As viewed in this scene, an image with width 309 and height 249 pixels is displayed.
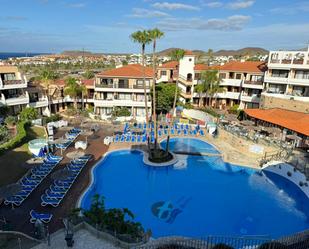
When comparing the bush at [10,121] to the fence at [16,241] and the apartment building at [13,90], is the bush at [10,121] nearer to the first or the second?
the apartment building at [13,90]

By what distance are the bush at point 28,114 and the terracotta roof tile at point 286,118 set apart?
31.5 m

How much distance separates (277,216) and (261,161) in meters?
8.89

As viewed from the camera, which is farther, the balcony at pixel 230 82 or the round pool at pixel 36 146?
the balcony at pixel 230 82

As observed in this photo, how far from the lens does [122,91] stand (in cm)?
4303

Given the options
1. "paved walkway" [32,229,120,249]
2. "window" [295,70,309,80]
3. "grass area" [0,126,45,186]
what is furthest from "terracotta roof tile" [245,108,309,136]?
"grass area" [0,126,45,186]

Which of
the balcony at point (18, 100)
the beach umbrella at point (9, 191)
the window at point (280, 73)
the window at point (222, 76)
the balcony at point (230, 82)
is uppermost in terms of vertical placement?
the window at point (280, 73)

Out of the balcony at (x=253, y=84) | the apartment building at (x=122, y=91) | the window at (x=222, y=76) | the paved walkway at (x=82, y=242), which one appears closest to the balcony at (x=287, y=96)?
the balcony at (x=253, y=84)

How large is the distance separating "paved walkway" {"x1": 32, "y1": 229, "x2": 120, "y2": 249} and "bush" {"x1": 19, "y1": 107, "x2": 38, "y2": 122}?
26.3 metres

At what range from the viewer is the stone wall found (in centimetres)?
3375

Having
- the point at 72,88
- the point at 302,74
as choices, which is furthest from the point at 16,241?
the point at 302,74

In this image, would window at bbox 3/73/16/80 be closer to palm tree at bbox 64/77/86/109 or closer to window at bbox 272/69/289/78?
palm tree at bbox 64/77/86/109

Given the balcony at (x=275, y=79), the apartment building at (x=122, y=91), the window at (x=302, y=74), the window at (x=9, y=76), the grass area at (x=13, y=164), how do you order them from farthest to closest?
the apartment building at (x=122, y=91), the window at (x=9, y=76), the balcony at (x=275, y=79), the window at (x=302, y=74), the grass area at (x=13, y=164)

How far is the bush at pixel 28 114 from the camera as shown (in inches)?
1420

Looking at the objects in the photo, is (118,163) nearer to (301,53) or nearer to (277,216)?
(277,216)
